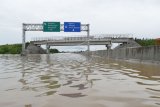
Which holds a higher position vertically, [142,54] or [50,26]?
[50,26]

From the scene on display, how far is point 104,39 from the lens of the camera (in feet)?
327

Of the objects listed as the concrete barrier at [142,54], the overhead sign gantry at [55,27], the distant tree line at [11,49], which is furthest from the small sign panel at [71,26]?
the distant tree line at [11,49]

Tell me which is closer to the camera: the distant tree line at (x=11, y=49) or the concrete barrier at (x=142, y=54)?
the concrete barrier at (x=142, y=54)

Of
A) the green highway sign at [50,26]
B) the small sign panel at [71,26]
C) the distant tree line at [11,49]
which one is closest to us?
the green highway sign at [50,26]

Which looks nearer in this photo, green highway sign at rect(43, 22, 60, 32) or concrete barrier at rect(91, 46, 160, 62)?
concrete barrier at rect(91, 46, 160, 62)

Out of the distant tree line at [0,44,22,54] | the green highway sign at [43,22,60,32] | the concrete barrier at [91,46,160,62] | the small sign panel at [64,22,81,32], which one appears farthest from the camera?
the distant tree line at [0,44,22,54]

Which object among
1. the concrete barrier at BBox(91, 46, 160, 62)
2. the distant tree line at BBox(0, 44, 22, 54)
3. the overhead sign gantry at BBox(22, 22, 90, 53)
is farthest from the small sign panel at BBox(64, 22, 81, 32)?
the distant tree line at BBox(0, 44, 22, 54)

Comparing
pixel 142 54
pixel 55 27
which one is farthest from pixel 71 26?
pixel 142 54

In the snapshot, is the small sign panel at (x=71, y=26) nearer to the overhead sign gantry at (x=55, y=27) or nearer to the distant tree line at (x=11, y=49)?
the overhead sign gantry at (x=55, y=27)

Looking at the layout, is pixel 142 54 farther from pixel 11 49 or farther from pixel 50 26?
pixel 11 49

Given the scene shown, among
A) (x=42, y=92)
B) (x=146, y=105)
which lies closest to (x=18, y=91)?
(x=42, y=92)

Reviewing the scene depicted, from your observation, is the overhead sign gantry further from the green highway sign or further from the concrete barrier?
the concrete barrier

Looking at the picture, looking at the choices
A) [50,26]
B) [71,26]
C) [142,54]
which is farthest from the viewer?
[71,26]

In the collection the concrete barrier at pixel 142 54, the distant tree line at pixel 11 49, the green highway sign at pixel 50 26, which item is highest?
the green highway sign at pixel 50 26
